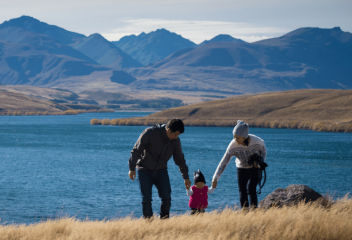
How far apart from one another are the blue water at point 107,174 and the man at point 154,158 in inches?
155

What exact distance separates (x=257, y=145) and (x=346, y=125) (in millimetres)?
105021

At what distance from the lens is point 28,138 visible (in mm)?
99812

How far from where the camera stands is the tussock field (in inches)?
433

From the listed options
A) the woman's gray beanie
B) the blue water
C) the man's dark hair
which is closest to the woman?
the woman's gray beanie

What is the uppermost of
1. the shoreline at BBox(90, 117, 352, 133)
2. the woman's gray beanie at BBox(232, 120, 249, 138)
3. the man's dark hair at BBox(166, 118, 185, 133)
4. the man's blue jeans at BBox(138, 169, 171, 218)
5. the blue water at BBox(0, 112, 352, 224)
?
the man's dark hair at BBox(166, 118, 185, 133)

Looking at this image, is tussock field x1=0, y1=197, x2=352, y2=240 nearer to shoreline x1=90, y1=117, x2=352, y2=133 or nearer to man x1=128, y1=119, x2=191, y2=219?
man x1=128, y1=119, x2=191, y2=219

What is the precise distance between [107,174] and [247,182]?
127ft

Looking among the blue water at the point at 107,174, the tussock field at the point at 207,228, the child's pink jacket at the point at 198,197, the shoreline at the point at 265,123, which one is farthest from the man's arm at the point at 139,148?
the shoreline at the point at 265,123

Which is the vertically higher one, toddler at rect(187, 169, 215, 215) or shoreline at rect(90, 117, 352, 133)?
toddler at rect(187, 169, 215, 215)

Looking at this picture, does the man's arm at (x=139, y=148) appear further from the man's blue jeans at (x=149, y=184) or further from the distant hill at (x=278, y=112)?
the distant hill at (x=278, y=112)

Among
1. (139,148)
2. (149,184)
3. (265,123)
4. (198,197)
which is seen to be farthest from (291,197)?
(265,123)

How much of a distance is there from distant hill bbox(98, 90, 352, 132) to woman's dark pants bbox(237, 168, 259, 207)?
102519mm

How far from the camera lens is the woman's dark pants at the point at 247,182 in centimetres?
1342

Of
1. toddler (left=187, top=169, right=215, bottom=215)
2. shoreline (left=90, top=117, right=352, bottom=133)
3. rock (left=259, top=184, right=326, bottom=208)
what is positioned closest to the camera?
toddler (left=187, top=169, right=215, bottom=215)
